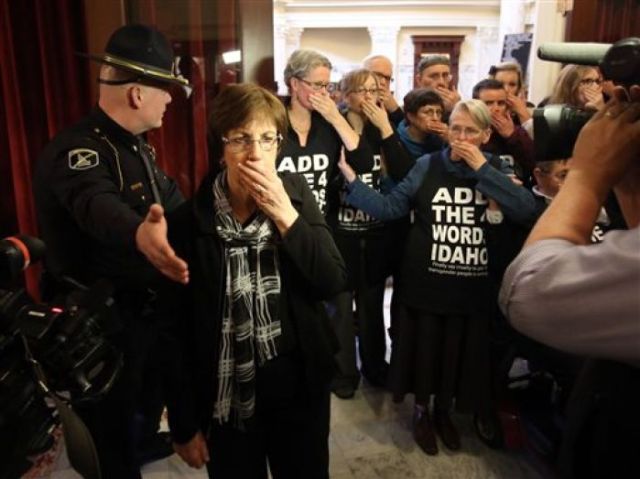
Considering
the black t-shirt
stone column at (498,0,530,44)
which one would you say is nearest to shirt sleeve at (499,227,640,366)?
the black t-shirt

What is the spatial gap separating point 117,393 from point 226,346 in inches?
18.3

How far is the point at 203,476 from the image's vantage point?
6.12 ft

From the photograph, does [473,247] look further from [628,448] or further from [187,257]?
[628,448]

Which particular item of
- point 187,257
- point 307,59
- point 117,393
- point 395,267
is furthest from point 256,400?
point 307,59

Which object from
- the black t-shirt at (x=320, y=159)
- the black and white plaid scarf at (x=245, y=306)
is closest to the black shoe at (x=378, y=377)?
the black t-shirt at (x=320, y=159)

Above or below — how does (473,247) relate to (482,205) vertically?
below

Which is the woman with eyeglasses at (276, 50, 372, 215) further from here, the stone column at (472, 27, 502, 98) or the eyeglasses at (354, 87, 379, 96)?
the stone column at (472, 27, 502, 98)

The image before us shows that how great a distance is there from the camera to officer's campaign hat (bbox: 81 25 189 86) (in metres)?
1.43

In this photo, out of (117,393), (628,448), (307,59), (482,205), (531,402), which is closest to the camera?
(628,448)

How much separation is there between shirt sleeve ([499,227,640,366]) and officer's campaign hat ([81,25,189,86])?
1180mm

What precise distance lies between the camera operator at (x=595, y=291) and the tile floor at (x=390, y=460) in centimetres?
123

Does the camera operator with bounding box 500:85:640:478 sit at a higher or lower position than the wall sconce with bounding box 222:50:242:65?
lower

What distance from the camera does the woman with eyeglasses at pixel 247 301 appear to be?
1.13m

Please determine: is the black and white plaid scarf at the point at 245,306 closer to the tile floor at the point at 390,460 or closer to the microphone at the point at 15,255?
the microphone at the point at 15,255
